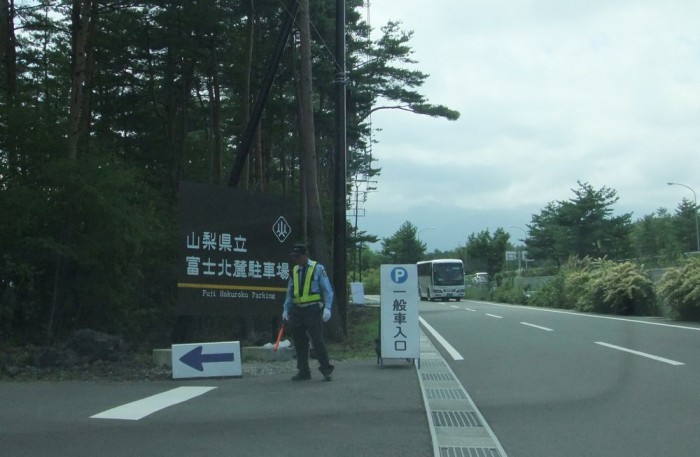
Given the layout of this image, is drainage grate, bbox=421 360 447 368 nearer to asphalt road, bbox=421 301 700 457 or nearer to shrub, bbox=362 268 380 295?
asphalt road, bbox=421 301 700 457

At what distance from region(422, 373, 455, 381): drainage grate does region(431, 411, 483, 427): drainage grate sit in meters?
2.90

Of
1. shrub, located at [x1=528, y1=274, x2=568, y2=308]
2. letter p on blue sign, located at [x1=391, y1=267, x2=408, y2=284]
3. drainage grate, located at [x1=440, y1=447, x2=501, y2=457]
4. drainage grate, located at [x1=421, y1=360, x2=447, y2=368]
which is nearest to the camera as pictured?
drainage grate, located at [x1=440, y1=447, x2=501, y2=457]

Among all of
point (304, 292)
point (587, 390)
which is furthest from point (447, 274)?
point (587, 390)

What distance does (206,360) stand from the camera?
38.1 feet

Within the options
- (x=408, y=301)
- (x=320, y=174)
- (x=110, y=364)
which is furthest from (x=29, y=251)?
(x=320, y=174)

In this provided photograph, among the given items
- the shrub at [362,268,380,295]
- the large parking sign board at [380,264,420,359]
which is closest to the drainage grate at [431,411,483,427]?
the large parking sign board at [380,264,420,359]

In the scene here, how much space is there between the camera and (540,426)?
25.6 feet

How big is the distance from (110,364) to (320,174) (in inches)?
1277

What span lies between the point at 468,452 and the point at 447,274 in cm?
5050

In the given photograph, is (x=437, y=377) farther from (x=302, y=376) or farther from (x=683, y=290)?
(x=683, y=290)

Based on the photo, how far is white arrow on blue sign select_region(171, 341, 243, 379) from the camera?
11430mm

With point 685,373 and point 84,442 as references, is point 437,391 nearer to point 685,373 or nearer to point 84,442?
point 685,373

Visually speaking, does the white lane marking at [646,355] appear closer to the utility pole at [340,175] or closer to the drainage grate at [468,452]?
the utility pole at [340,175]

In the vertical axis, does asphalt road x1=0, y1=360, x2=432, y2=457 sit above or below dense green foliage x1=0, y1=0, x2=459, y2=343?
below
